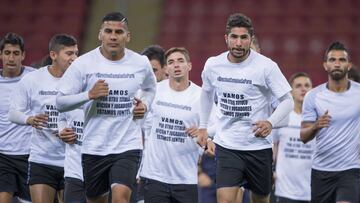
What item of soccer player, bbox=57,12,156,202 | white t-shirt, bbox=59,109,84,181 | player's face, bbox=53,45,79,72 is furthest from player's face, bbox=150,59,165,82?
soccer player, bbox=57,12,156,202

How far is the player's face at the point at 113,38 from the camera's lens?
24.0ft

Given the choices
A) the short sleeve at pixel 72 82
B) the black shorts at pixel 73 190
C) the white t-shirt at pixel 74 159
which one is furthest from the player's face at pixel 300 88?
the short sleeve at pixel 72 82

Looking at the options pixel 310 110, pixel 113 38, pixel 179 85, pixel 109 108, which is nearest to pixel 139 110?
pixel 109 108

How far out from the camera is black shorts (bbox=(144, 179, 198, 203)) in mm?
8266

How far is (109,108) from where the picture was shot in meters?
7.23

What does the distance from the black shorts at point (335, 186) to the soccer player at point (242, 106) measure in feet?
3.18

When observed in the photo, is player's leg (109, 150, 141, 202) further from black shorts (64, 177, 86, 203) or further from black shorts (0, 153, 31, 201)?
black shorts (0, 153, 31, 201)

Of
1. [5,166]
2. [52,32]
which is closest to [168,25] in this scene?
[52,32]

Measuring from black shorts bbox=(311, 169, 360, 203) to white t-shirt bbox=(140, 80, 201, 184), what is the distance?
1.29 metres

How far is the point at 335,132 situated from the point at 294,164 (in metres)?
1.87

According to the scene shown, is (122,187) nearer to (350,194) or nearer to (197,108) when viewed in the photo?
(197,108)

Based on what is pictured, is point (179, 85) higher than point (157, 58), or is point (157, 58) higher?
point (157, 58)

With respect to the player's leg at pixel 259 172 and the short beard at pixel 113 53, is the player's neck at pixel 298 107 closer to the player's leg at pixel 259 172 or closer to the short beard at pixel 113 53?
the player's leg at pixel 259 172

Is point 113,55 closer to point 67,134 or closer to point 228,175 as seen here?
point 67,134
